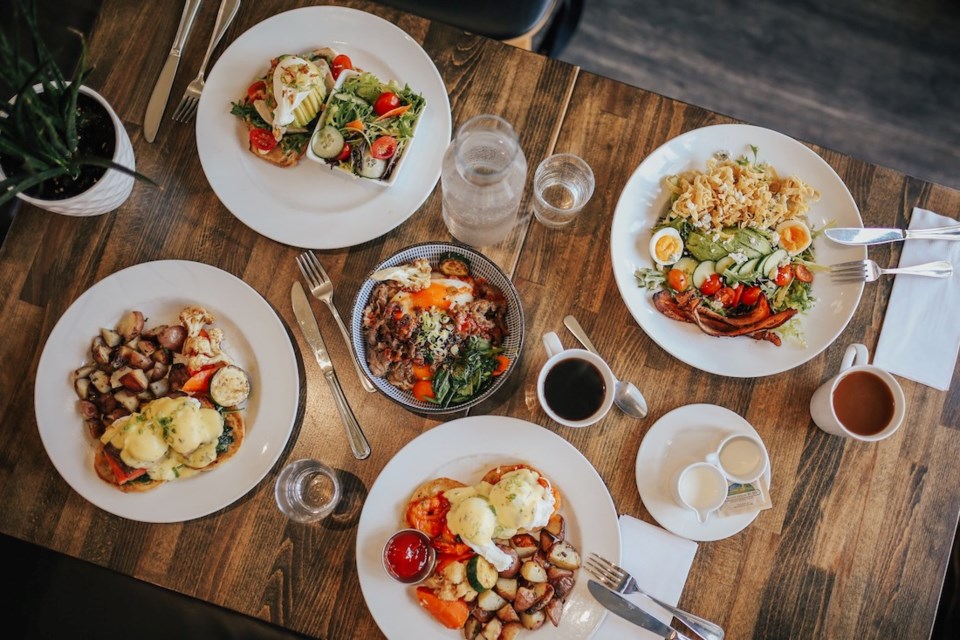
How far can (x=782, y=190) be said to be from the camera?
6.40ft

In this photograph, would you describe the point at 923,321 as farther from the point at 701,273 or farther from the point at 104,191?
the point at 104,191

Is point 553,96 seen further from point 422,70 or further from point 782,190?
point 782,190

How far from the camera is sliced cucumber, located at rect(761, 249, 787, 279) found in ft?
6.40

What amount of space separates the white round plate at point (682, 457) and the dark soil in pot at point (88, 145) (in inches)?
68.9

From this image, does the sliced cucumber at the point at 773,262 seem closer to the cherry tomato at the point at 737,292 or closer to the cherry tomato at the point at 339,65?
the cherry tomato at the point at 737,292

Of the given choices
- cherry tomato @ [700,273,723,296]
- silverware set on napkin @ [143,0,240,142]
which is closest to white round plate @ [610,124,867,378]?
cherry tomato @ [700,273,723,296]

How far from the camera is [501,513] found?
176 centimetres

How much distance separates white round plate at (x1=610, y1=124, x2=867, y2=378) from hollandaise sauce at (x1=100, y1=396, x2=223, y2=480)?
1.24 meters

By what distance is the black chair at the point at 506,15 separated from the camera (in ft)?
7.97

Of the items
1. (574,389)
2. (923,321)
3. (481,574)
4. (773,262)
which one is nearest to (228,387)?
(481,574)

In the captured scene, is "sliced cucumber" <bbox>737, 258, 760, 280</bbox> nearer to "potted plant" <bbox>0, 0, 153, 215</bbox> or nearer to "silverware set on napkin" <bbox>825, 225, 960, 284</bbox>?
"silverware set on napkin" <bbox>825, 225, 960, 284</bbox>

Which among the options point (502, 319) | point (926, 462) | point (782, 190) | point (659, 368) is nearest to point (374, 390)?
point (502, 319)

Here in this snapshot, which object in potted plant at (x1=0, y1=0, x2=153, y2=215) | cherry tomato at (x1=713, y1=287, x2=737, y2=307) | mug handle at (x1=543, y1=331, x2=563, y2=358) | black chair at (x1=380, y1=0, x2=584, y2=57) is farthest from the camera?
black chair at (x1=380, y1=0, x2=584, y2=57)

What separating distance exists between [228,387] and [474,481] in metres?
0.75
